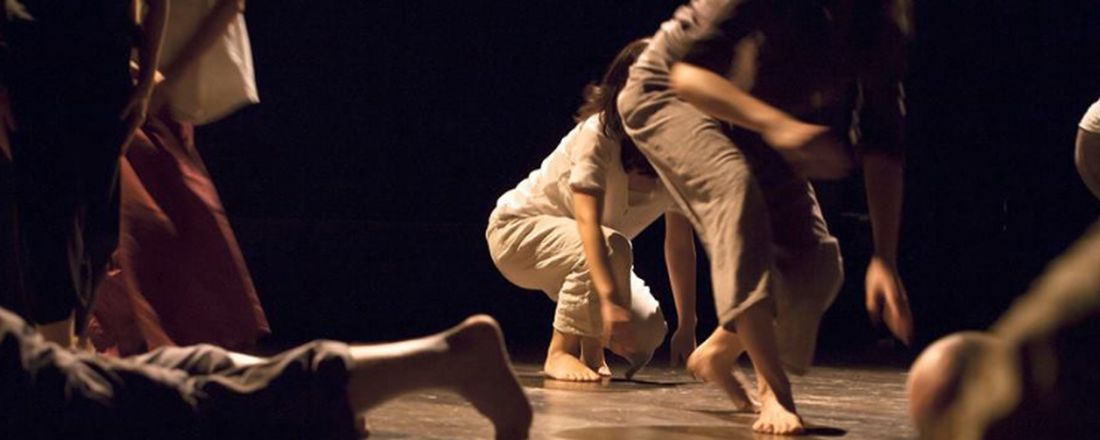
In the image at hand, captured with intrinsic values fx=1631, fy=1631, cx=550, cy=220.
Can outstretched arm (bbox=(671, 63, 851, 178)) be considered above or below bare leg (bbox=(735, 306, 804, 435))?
above

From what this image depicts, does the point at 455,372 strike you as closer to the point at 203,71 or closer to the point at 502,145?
the point at 203,71

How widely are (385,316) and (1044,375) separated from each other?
16.0 ft

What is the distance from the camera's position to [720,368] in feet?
9.20

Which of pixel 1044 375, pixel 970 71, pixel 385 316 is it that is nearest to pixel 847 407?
pixel 1044 375

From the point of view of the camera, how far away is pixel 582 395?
3123mm

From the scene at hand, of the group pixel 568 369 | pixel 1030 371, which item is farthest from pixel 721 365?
pixel 1030 371

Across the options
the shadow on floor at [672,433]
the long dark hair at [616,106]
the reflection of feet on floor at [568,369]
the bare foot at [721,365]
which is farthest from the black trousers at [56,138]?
the reflection of feet on floor at [568,369]

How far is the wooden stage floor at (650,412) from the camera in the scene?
242cm

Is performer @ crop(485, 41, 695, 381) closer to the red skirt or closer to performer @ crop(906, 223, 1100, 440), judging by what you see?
the red skirt

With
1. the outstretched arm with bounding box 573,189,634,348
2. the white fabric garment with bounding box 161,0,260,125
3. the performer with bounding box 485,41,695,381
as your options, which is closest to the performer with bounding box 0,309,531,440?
the white fabric garment with bounding box 161,0,260,125

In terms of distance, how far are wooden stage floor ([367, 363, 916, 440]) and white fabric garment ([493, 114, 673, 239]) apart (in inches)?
15.0

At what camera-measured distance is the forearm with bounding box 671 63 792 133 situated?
2137 mm

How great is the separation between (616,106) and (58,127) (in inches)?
51.8

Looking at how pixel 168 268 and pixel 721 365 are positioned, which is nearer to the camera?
pixel 168 268
